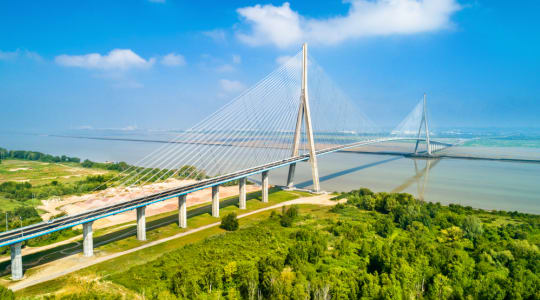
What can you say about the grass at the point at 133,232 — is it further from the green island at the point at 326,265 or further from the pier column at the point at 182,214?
the green island at the point at 326,265

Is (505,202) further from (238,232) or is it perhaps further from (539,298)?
(238,232)

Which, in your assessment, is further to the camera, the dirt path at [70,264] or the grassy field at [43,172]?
the grassy field at [43,172]

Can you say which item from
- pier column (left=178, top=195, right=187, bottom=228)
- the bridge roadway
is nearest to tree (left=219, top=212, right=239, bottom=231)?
pier column (left=178, top=195, right=187, bottom=228)

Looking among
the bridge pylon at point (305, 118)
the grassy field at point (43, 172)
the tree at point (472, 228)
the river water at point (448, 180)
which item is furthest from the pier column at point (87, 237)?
the grassy field at point (43, 172)

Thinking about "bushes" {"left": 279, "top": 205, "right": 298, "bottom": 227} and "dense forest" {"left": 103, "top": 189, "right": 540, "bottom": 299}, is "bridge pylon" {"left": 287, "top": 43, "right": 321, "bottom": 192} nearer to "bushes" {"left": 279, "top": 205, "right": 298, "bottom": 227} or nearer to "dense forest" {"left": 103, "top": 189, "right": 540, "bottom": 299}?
"bushes" {"left": 279, "top": 205, "right": 298, "bottom": 227}

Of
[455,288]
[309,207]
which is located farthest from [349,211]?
[455,288]

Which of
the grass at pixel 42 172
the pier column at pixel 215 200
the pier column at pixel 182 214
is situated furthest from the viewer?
the grass at pixel 42 172

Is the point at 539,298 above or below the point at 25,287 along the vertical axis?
above
